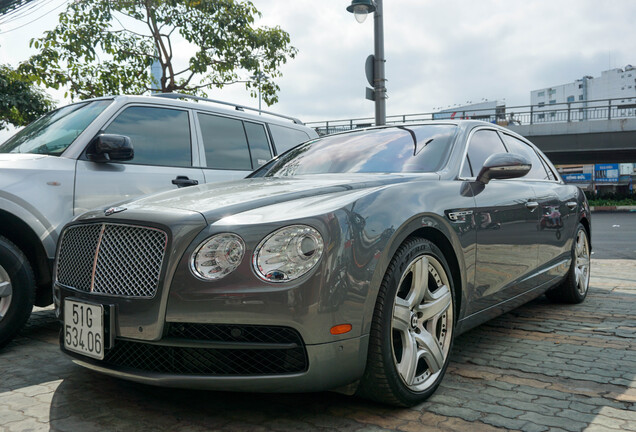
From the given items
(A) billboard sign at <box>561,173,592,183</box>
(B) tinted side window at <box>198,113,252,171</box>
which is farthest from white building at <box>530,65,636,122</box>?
(B) tinted side window at <box>198,113,252,171</box>

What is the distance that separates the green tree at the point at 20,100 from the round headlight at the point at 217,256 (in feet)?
48.8

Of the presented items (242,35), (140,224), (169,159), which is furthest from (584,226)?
(242,35)

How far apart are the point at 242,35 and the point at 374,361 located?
1109 cm

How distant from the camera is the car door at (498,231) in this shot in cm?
332

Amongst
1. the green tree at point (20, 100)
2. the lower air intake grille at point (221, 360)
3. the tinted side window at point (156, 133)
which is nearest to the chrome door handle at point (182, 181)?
the tinted side window at point (156, 133)

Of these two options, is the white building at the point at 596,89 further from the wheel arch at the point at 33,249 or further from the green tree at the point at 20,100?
the wheel arch at the point at 33,249

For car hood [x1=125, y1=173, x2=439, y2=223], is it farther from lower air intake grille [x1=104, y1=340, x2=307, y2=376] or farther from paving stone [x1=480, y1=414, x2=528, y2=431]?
paving stone [x1=480, y1=414, x2=528, y2=431]

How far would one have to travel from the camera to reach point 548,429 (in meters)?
2.41

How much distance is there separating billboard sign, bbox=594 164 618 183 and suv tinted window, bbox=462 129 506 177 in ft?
173

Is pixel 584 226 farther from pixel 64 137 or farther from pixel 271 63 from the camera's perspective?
pixel 271 63

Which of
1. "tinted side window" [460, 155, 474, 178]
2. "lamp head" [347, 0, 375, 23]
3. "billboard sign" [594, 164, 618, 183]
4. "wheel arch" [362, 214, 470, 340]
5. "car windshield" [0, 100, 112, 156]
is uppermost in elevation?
"lamp head" [347, 0, 375, 23]

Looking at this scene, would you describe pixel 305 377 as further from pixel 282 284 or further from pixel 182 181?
pixel 182 181

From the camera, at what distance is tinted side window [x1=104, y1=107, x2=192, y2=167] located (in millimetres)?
4656

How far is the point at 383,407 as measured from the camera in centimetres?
264
